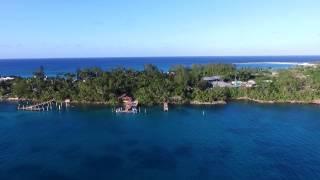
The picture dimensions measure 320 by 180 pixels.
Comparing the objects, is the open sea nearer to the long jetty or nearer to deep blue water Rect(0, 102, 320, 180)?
deep blue water Rect(0, 102, 320, 180)

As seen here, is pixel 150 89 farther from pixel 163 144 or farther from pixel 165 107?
pixel 163 144

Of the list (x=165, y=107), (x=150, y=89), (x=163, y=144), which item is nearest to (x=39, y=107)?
(x=150, y=89)

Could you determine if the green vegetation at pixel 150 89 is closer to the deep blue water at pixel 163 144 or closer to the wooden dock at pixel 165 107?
the wooden dock at pixel 165 107

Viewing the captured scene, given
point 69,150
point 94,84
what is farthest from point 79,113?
point 69,150

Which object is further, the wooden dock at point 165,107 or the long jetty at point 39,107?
the long jetty at point 39,107

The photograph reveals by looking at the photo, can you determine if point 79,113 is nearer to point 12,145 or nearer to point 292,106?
point 12,145

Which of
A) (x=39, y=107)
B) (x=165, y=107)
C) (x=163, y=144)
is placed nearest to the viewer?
(x=163, y=144)

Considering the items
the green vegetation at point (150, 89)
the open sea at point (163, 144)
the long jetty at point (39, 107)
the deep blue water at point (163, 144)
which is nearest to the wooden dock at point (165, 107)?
the open sea at point (163, 144)
